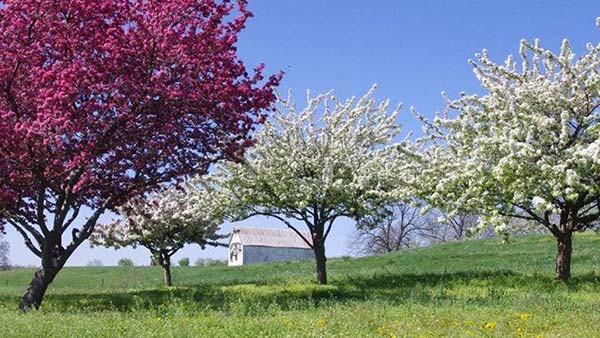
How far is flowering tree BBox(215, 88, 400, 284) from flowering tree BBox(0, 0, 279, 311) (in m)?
4.80

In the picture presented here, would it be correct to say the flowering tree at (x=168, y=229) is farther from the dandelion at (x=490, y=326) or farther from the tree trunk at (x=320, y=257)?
the dandelion at (x=490, y=326)

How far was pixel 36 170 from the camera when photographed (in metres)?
15.3

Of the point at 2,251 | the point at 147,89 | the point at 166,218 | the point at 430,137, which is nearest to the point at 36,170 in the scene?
the point at 147,89

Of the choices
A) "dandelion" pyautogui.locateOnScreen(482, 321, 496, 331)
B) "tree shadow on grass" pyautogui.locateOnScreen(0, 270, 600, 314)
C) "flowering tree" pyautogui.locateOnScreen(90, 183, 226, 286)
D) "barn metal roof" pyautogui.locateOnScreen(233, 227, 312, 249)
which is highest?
"barn metal roof" pyautogui.locateOnScreen(233, 227, 312, 249)

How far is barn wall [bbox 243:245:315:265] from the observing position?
83.6 m

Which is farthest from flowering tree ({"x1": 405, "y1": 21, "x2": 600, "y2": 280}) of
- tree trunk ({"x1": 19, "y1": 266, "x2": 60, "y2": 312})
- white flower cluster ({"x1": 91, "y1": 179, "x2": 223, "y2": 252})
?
white flower cluster ({"x1": 91, "y1": 179, "x2": 223, "y2": 252})

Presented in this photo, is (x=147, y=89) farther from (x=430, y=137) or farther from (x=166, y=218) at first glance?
(x=166, y=218)

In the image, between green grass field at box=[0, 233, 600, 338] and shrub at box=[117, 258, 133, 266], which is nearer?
green grass field at box=[0, 233, 600, 338]

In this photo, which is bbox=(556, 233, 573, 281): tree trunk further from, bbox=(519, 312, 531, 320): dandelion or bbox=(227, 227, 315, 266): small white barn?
bbox=(227, 227, 315, 266): small white barn

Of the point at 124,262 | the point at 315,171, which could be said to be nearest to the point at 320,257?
the point at 315,171

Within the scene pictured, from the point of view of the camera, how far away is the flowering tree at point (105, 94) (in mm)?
14969

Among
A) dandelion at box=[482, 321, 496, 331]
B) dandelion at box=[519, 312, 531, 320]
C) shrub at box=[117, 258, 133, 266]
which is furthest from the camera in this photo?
shrub at box=[117, 258, 133, 266]

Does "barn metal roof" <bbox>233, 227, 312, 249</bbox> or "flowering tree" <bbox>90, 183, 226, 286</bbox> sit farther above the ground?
"barn metal roof" <bbox>233, 227, 312, 249</bbox>

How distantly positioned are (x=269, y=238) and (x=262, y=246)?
8.23 feet
